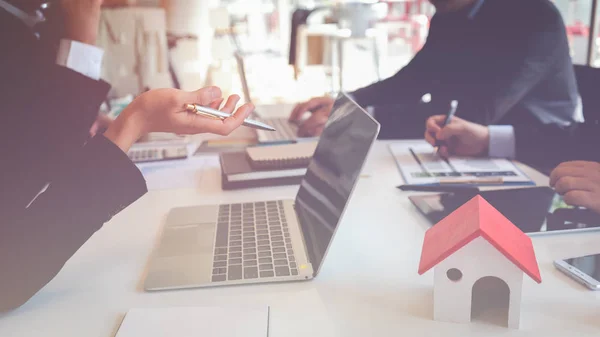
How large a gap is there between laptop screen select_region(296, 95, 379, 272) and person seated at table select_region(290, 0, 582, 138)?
653 mm

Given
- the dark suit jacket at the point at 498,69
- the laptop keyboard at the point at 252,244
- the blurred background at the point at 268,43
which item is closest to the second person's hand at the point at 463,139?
the dark suit jacket at the point at 498,69

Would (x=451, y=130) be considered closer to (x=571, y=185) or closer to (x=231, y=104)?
(x=571, y=185)

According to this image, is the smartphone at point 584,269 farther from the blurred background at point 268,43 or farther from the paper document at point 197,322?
the blurred background at point 268,43

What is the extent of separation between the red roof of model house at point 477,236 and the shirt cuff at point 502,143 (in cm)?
72

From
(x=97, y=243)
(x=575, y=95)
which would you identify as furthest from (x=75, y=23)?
(x=575, y=95)

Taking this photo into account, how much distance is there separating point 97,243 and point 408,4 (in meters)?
6.63

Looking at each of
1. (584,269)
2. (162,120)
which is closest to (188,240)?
(162,120)

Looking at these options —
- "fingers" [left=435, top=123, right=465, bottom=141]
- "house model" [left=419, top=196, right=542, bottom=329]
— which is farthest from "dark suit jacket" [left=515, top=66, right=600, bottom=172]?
"house model" [left=419, top=196, right=542, bottom=329]

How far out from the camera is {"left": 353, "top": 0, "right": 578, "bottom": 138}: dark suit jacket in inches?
66.9

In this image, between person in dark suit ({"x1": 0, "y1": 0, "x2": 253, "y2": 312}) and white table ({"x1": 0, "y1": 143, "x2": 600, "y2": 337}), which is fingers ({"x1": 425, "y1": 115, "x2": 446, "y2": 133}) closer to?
white table ({"x1": 0, "y1": 143, "x2": 600, "y2": 337})

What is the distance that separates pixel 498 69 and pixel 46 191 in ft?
5.39

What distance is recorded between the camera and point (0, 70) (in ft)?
2.95

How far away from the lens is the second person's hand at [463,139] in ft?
4.31

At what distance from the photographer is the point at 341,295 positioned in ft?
2.20
